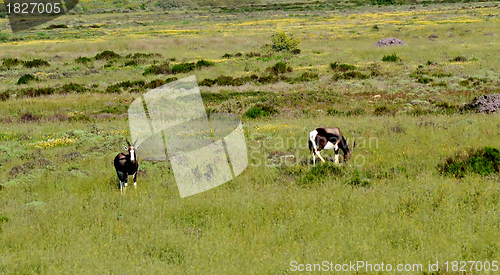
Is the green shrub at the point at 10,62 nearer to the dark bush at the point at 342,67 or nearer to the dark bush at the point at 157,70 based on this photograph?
the dark bush at the point at 157,70

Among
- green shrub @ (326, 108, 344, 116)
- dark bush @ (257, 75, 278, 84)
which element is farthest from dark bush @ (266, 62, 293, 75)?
green shrub @ (326, 108, 344, 116)

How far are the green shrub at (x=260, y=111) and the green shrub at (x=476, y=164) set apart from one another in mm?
9894

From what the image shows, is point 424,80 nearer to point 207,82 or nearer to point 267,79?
point 267,79

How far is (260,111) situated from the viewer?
1830 cm

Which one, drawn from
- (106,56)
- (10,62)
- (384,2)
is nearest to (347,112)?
(106,56)

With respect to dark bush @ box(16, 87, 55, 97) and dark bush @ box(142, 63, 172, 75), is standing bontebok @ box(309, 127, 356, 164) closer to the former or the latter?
dark bush @ box(16, 87, 55, 97)

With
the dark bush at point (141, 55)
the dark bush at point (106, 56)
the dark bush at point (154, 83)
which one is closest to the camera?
the dark bush at point (154, 83)

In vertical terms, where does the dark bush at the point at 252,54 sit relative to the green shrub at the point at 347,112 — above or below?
above

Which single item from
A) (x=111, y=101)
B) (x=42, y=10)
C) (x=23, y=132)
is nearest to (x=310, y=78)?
(x=111, y=101)

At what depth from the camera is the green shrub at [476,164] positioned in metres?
8.72

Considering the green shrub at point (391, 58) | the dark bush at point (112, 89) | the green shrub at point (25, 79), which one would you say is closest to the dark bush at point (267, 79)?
the dark bush at point (112, 89)

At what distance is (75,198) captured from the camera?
8250 millimetres

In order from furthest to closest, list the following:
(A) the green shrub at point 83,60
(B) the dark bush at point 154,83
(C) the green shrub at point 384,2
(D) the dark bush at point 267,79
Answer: (C) the green shrub at point 384,2
(A) the green shrub at point 83,60
(D) the dark bush at point 267,79
(B) the dark bush at point 154,83

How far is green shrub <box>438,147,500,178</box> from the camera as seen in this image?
872 centimetres
